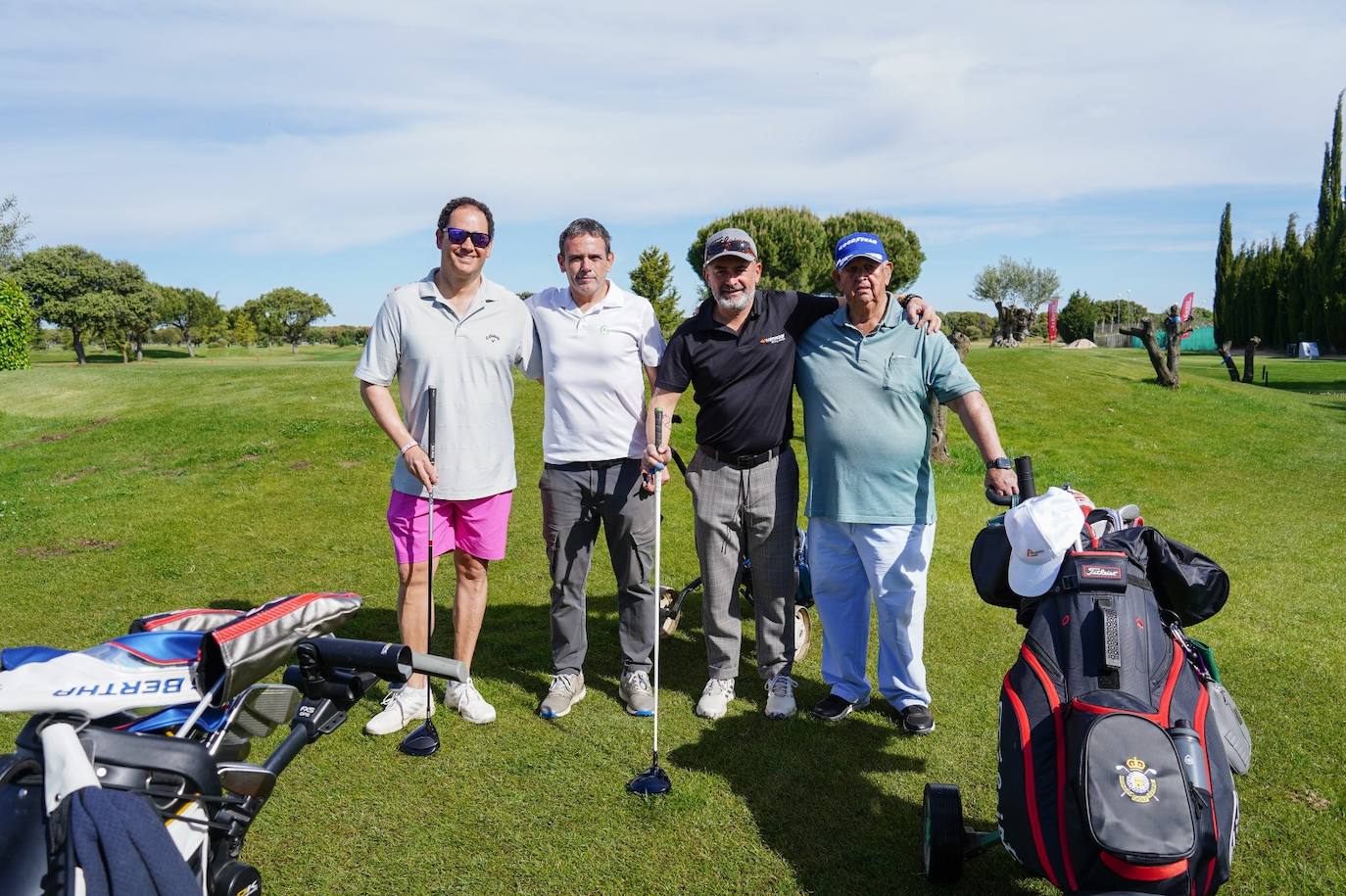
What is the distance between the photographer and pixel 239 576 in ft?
25.9

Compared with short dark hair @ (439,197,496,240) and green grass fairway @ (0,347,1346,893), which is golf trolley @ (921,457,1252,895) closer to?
green grass fairway @ (0,347,1346,893)

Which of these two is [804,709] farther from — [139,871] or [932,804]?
[139,871]

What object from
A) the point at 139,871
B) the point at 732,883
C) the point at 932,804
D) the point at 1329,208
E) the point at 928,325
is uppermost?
the point at 1329,208

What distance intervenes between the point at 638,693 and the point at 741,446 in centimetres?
150

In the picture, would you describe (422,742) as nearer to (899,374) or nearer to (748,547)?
(748,547)

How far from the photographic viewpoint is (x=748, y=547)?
5.03 meters

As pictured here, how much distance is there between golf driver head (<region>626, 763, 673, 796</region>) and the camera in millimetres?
4113

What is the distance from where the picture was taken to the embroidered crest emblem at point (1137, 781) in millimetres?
2559

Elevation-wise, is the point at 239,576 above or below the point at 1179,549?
below

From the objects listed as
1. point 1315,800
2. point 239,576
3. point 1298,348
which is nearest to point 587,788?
point 1315,800

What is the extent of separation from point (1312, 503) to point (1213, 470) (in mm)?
2529

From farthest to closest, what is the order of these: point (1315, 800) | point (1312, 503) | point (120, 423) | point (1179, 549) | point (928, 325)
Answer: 1. point (120, 423)
2. point (1312, 503)
3. point (928, 325)
4. point (1315, 800)
5. point (1179, 549)

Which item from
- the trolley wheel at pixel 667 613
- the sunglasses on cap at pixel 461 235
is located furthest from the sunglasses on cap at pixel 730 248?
the trolley wheel at pixel 667 613

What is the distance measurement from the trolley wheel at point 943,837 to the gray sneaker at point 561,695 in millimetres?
2194
